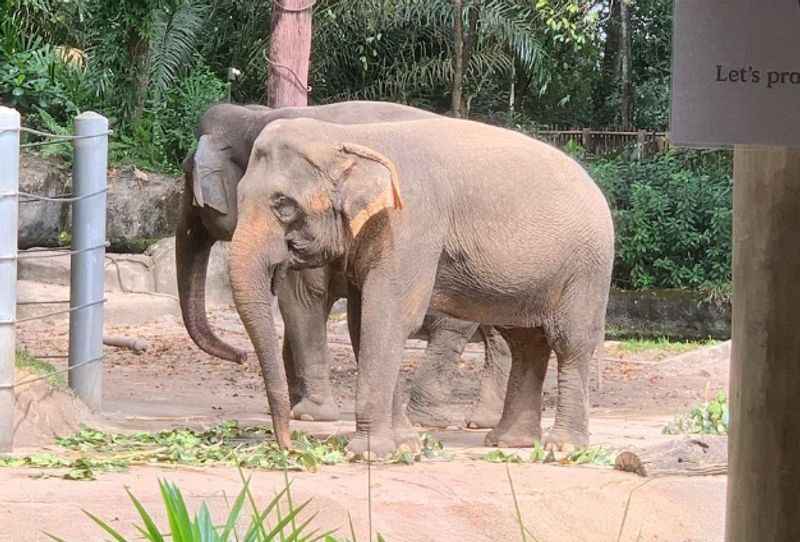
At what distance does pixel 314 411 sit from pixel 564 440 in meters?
2.05

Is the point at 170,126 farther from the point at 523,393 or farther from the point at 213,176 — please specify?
the point at 523,393

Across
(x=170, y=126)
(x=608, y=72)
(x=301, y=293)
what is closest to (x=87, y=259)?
(x=301, y=293)

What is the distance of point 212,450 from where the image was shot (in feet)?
23.3

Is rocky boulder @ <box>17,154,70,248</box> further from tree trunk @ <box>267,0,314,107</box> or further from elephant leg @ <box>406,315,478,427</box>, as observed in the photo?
elephant leg @ <box>406,315,478,427</box>

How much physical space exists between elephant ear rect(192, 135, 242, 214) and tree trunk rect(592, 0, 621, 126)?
55.0ft

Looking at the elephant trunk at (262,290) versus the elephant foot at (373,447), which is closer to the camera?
the elephant foot at (373,447)

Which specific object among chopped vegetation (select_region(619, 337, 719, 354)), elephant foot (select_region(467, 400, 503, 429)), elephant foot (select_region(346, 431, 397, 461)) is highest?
elephant foot (select_region(346, 431, 397, 461))

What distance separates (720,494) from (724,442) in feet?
2.21

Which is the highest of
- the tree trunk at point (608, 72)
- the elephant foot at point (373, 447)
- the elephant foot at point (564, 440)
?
the tree trunk at point (608, 72)

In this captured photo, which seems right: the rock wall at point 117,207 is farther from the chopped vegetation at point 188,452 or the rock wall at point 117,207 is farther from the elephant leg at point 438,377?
the chopped vegetation at point 188,452

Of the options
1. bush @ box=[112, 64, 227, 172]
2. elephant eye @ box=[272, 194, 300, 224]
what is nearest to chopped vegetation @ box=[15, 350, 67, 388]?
elephant eye @ box=[272, 194, 300, 224]

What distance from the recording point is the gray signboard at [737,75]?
2.35 metres

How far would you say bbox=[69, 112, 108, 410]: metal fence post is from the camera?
338 inches

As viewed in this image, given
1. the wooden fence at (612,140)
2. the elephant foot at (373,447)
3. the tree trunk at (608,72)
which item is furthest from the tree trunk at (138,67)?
the elephant foot at (373,447)
